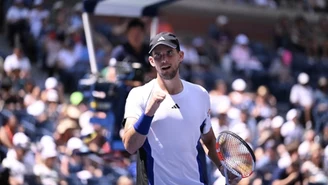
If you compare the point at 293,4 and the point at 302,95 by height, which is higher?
the point at 293,4

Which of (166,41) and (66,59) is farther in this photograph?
(66,59)

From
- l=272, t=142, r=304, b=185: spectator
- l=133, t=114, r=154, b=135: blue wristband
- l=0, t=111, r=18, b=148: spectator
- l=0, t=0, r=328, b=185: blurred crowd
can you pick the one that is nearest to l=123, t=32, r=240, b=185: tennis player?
l=133, t=114, r=154, b=135: blue wristband

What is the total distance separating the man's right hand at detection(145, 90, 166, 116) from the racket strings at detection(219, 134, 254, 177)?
1.98 ft

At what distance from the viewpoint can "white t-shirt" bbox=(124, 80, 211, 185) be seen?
5.91 meters

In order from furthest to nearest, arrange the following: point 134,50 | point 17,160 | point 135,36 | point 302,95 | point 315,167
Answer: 1. point 302,95
2. point 315,167
3. point 17,160
4. point 134,50
5. point 135,36

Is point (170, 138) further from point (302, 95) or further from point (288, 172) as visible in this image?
point (302, 95)

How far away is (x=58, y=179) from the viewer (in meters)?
11.4

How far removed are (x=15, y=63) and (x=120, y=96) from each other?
5646 mm

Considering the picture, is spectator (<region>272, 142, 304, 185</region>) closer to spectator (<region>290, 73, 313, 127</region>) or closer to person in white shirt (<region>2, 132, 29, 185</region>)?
person in white shirt (<region>2, 132, 29, 185</region>)

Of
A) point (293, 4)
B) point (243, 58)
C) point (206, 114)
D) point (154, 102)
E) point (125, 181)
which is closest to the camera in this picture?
point (154, 102)

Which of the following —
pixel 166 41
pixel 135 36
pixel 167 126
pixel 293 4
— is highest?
pixel 293 4

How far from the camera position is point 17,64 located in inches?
599

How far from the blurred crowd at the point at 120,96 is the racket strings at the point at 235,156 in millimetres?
3489

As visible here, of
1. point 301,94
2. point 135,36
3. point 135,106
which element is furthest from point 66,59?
point 135,106
